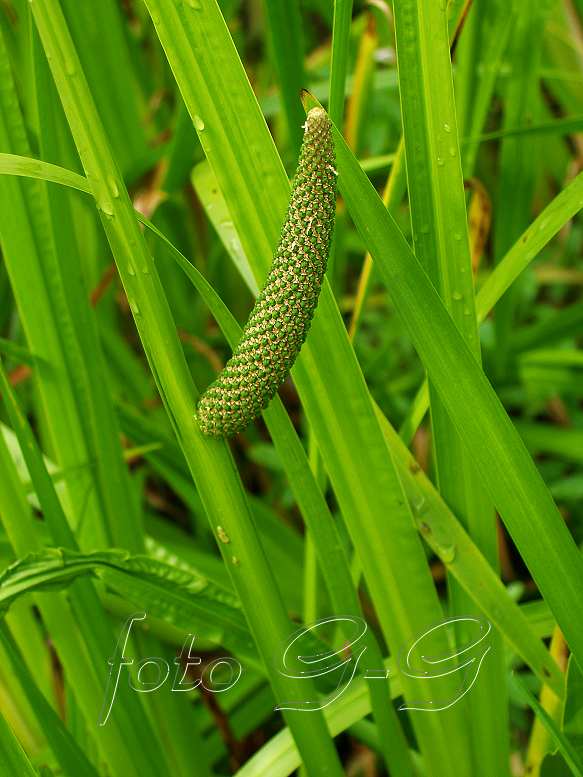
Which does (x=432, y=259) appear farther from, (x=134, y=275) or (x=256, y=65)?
(x=256, y=65)

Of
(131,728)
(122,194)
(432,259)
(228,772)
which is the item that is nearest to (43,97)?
(122,194)

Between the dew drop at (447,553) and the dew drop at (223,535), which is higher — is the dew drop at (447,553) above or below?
below

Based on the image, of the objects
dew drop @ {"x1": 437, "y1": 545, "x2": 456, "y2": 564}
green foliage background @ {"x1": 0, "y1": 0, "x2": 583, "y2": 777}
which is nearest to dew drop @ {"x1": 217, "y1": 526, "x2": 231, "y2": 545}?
green foliage background @ {"x1": 0, "y1": 0, "x2": 583, "y2": 777}

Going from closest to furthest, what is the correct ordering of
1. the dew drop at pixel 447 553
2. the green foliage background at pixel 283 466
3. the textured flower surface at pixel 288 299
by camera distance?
1. the textured flower surface at pixel 288 299
2. the green foliage background at pixel 283 466
3. the dew drop at pixel 447 553

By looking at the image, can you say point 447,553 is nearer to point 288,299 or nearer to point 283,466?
point 283,466

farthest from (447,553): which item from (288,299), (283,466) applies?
(288,299)

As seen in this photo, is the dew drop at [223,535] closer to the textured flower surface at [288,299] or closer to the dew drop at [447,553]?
the textured flower surface at [288,299]

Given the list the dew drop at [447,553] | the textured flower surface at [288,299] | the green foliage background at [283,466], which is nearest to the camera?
the textured flower surface at [288,299]

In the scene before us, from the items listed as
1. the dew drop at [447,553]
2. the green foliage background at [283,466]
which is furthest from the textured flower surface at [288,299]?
the dew drop at [447,553]
